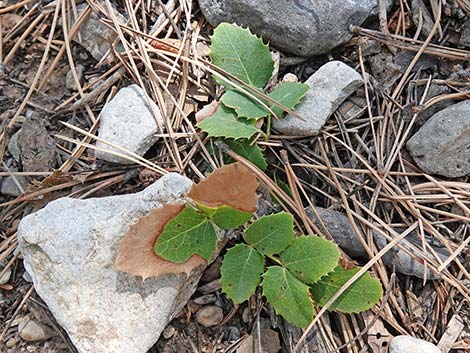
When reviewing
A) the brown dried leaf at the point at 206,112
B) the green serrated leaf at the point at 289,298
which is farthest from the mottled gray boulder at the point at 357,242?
the brown dried leaf at the point at 206,112

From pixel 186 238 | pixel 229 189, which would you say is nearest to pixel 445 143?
pixel 229 189

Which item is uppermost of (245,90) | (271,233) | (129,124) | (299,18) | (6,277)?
(299,18)

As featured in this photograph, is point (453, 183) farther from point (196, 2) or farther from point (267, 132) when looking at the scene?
point (196, 2)

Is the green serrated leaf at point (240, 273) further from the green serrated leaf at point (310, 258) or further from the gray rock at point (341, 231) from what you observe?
the gray rock at point (341, 231)

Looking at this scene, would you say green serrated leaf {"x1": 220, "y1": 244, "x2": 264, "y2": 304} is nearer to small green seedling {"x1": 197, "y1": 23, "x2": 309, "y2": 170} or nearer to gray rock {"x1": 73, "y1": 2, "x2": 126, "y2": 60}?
small green seedling {"x1": 197, "y1": 23, "x2": 309, "y2": 170}

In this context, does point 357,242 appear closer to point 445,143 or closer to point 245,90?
point 445,143

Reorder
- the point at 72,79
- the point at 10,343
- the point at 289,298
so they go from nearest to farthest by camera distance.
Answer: the point at 289,298, the point at 10,343, the point at 72,79
